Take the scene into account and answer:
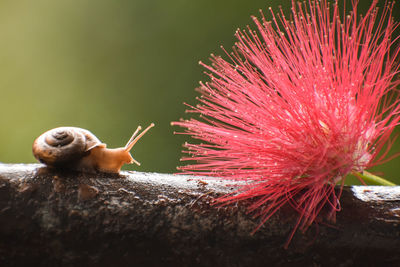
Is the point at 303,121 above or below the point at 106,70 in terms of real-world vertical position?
below

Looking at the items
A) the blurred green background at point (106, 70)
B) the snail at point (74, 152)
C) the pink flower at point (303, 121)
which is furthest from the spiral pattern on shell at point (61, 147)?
the blurred green background at point (106, 70)

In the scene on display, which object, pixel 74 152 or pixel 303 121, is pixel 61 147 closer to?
pixel 74 152

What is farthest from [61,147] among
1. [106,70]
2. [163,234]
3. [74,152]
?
[106,70]

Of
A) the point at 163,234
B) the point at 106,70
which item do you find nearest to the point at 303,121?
the point at 163,234

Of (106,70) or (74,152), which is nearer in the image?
(74,152)

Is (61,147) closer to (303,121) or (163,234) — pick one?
(163,234)

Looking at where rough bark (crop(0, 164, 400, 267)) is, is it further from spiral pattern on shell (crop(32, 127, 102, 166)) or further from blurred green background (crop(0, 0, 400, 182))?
blurred green background (crop(0, 0, 400, 182))

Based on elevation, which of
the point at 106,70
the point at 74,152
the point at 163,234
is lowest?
the point at 163,234
